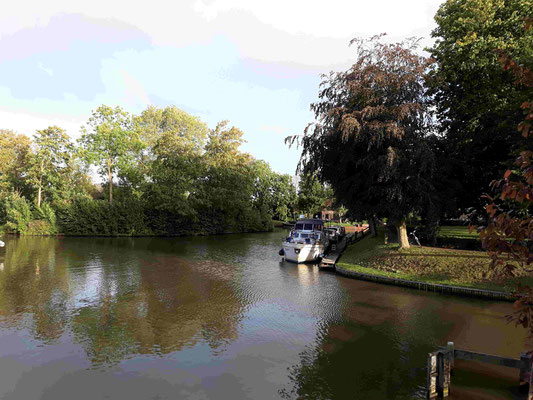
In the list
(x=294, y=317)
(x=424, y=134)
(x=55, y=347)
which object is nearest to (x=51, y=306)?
(x=55, y=347)

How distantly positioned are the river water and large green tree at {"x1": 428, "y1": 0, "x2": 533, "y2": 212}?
867 cm

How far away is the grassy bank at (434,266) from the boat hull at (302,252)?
3.51 m

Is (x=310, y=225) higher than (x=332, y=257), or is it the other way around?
(x=310, y=225)

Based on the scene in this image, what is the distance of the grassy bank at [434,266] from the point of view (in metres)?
15.1

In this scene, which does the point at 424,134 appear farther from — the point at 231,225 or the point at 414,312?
the point at 231,225

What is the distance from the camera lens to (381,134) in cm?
→ 1827

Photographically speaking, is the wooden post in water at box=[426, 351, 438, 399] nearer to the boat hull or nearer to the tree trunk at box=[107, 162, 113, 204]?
the boat hull

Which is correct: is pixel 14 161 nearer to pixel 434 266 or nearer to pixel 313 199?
pixel 313 199

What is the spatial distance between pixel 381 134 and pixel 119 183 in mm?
42195

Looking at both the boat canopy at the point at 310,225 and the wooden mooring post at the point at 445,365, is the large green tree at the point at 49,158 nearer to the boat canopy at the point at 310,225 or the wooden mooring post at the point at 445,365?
the boat canopy at the point at 310,225

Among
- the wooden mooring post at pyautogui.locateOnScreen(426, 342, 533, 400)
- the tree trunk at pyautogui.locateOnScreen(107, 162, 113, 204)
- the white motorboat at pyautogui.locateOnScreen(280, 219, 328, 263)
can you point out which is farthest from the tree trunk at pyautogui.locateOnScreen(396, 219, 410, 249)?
the tree trunk at pyautogui.locateOnScreen(107, 162, 113, 204)

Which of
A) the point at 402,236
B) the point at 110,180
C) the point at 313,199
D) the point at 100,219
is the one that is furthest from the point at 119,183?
the point at 402,236

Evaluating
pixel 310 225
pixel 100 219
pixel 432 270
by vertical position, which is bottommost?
pixel 432 270

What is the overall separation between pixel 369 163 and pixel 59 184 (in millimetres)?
41875
